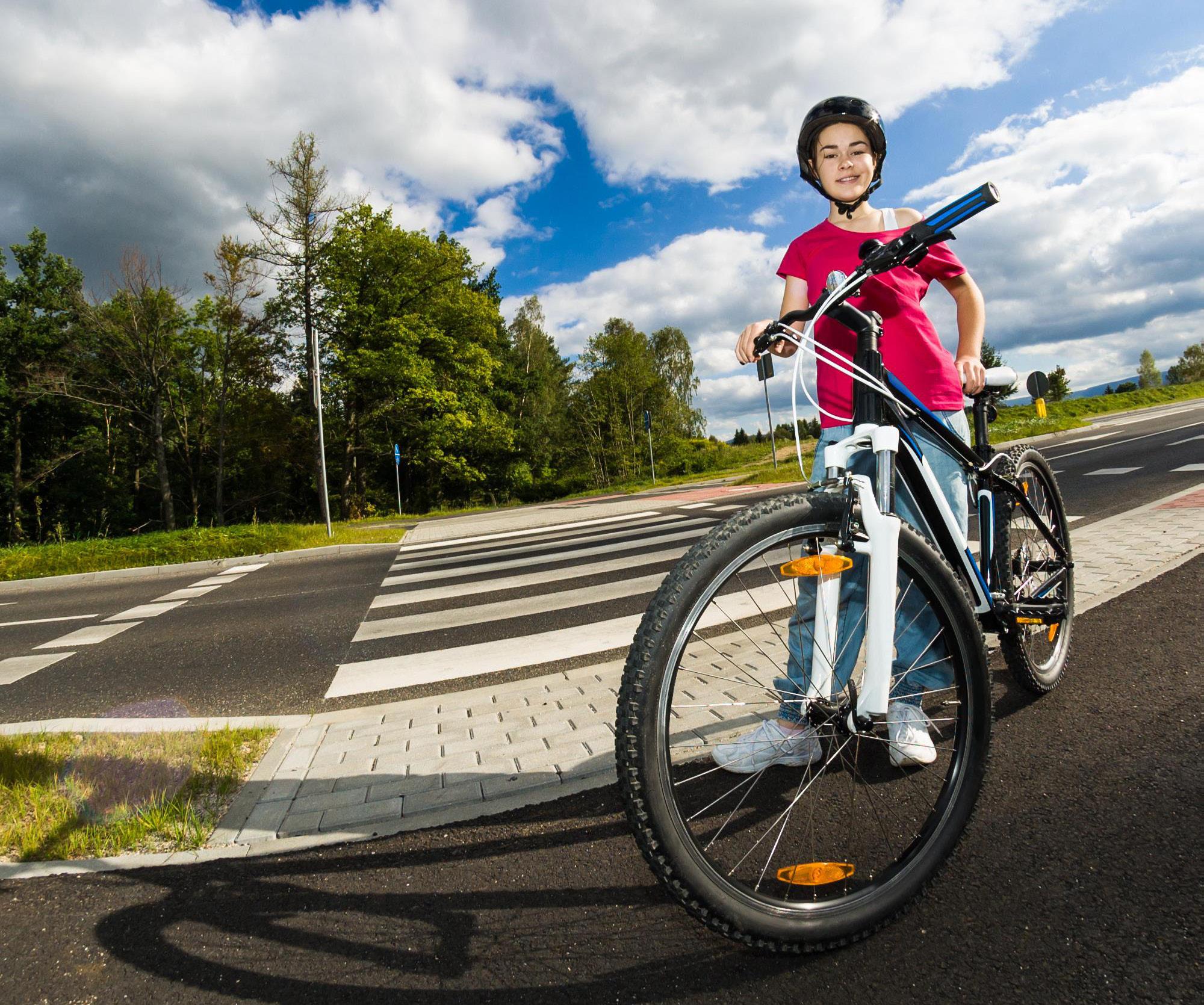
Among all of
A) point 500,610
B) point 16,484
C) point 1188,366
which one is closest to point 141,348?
point 16,484

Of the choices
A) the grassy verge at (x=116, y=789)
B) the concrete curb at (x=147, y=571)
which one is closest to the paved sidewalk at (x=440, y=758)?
the grassy verge at (x=116, y=789)

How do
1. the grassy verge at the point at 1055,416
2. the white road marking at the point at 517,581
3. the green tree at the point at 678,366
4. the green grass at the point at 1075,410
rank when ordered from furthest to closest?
the green tree at the point at 678,366, the green grass at the point at 1075,410, the grassy verge at the point at 1055,416, the white road marking at the point at 517,581

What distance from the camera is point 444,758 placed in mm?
2691

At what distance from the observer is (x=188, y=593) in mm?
8125

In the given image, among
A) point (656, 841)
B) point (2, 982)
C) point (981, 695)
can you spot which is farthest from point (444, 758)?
point (981, 695)

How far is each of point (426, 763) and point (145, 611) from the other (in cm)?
616

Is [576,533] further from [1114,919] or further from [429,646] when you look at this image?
[1114,919]

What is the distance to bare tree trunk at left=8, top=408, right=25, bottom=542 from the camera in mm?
30605

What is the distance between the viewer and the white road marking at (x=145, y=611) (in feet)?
22.8

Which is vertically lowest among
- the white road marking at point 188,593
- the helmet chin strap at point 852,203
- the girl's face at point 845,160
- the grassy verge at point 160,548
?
the white road marking at point 188,593

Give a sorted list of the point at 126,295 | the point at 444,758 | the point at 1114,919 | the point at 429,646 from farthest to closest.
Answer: the point at 126,295 → the point at 429,646 → the point at 444,758 → the point at 1114,919

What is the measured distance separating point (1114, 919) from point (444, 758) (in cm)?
212

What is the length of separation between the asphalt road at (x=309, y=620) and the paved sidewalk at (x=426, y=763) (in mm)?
513

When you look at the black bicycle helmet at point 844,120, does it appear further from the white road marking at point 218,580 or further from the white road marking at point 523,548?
the white road marking at point 218,580
